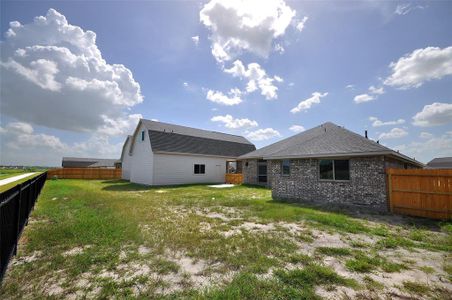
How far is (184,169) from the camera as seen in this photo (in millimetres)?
22469

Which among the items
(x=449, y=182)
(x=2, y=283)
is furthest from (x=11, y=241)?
(x=449, y=182)

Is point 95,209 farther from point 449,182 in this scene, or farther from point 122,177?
point 122,177

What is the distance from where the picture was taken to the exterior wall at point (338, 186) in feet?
31.4

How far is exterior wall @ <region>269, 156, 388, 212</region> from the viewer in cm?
958

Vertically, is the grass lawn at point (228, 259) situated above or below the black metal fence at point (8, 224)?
below

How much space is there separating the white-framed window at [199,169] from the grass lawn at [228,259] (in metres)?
15.9

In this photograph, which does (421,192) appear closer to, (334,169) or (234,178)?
(334,169)

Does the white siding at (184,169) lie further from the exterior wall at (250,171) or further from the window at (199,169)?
the exterior wall at (250,171)

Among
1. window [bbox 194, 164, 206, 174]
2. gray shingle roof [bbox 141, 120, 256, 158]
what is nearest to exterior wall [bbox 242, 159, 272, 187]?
gray shingle roof [bbox 141, 120, 256, 158]

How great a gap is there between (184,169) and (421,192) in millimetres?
18864

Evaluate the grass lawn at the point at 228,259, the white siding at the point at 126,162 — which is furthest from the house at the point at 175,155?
the grass lawn at the point at 228,259

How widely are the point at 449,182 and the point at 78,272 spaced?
38.7 ft

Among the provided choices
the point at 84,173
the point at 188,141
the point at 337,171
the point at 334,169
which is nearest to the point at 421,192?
the point at 337,171

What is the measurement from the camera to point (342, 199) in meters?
10.6
